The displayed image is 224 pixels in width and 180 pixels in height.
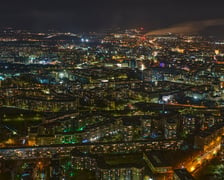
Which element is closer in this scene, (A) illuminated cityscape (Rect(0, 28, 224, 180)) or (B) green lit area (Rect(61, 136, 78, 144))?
(A) illuminated cityscape (Rect(0, 28, 224, 180))

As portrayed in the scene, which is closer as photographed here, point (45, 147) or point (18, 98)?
point (45, 147)

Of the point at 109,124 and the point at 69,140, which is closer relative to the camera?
the point at 69,140

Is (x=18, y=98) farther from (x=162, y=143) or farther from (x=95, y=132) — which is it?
(x=162, y=143)

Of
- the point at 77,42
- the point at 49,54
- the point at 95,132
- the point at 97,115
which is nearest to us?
the point at 95,132

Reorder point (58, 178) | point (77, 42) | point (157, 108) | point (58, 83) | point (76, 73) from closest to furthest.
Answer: point (58, 178) < point (157, 108) < point (58, 83) < point (76, 73) < point (77, 42)

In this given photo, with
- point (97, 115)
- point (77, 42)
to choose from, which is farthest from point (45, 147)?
point (77, 42)

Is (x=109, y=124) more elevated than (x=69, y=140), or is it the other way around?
(x=109, y=124)

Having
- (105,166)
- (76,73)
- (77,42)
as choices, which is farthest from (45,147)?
(77,42)

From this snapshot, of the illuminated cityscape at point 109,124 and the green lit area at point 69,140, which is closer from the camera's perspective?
the illuminated cityscape at point 109,124

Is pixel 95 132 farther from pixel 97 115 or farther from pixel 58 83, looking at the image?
pixel 58 83
